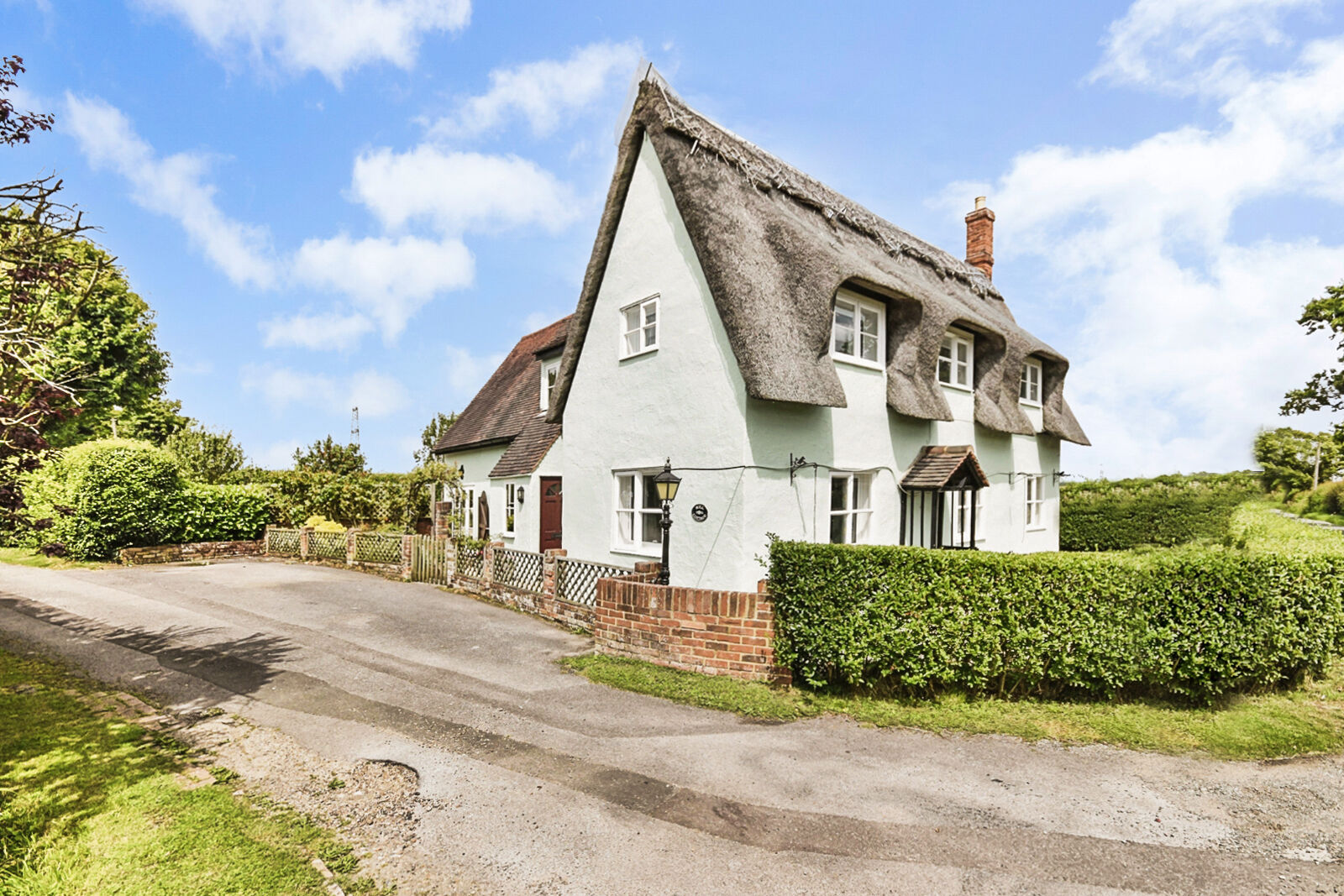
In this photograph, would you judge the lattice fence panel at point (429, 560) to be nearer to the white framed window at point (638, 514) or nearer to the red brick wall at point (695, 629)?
the white framed window at point (638, 514)

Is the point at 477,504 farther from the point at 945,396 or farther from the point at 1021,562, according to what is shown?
the point at 1021,562

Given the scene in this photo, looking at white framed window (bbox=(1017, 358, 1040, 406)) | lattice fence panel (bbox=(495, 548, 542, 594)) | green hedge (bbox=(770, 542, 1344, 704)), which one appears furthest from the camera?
white framed window (bbox=(1017, 358, 1040, 406))

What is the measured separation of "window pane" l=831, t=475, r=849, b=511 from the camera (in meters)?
11.5

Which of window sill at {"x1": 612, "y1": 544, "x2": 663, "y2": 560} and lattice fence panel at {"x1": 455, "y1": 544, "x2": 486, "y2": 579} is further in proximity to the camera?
lattice fence panel at {"x1": 455, "y1": 544, "x2": 486, "y2": 579}

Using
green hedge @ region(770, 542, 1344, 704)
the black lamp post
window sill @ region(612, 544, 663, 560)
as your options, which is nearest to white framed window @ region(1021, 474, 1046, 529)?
green hedge @ region(770, 542, 1344, 704)

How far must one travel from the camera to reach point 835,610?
805cm


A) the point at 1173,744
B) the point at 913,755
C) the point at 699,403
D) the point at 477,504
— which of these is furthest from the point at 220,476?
the point at 1173,744

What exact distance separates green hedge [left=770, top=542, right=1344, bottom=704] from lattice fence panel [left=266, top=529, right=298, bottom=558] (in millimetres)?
19488

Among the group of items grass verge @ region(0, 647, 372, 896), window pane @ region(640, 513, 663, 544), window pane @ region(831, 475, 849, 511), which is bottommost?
grass verge @ region(0, 647, 372, 896)

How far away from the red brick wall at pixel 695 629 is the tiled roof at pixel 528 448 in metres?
8.73

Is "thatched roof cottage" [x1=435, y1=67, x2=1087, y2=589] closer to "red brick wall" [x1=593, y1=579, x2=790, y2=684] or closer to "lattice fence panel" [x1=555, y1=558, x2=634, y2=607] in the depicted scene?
"lattice fence panel" [x1=555, y1=558, x2=634, y2=607]

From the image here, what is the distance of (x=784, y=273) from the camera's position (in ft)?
35.1

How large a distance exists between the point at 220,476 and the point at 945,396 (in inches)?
1118

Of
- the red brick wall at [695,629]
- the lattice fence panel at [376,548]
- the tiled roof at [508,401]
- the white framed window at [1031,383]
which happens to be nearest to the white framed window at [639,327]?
the red brick wall at [695,629]
